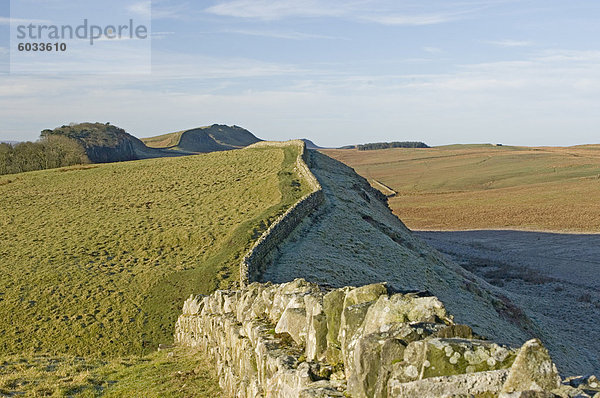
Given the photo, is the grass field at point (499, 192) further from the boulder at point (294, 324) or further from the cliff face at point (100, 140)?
the boulder at point (294, 324)

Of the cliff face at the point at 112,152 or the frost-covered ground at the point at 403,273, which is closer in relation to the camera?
the frost-covered ground at the point at 403,273

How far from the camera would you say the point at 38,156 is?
269 ft

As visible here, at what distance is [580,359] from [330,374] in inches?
907

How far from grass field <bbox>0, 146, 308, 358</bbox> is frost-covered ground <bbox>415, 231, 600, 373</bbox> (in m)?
17.9

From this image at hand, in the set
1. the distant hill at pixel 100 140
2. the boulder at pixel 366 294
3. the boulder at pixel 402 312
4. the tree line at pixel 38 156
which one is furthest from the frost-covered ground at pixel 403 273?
the distant hill at pixel 100 140

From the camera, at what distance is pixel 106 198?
2030 inches

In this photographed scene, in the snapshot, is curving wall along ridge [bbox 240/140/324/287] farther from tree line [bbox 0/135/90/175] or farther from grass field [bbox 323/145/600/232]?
tree line [bbox 0/135/90/175]

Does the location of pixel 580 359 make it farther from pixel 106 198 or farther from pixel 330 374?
pixel 106 198

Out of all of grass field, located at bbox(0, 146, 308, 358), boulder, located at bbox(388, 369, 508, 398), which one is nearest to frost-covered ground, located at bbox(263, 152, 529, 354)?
grass field, located at bbox(0, 146, 308, 358)

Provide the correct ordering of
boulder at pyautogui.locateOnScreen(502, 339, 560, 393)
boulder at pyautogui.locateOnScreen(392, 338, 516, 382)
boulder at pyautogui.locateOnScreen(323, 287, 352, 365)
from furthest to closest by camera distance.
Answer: boulder at pyautogui.locateOnScreen(323, 287, 352, 365) < boulder at pyautogui.locateOnScreen(392, 338, 516, 382) < boulder at pyautogui.locateOnScreen(502, 339, 560, 393)

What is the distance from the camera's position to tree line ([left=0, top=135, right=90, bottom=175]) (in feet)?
261

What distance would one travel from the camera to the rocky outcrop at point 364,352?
6.16 m

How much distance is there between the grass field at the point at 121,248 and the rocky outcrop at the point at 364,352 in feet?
46.2

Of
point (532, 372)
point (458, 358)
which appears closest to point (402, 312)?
point (458, 358)
